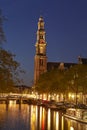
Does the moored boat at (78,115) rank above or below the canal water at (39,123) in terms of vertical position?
above

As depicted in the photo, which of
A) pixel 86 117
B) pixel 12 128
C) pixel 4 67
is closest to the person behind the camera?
pixel 4 67

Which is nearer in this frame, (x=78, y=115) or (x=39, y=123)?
(x=39, y=123)

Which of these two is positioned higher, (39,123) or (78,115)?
(78,115)

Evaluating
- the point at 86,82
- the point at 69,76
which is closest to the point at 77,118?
the point at 86,82

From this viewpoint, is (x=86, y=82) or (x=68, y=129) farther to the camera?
(x=86, y=82)

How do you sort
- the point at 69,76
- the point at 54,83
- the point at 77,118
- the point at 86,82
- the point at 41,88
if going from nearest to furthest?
the point at 77,118, the point at 86,82, the point at 69,76, the point at 54,83, the point at 41,88

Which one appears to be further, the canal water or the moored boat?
the moored boat

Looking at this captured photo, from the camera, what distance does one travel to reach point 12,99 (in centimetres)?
18725

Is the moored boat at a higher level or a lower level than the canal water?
higher

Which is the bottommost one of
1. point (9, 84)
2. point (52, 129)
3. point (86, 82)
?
point (52, 129)

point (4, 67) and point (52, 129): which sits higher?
point (4, 67)

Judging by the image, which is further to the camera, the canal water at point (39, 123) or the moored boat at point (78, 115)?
the moored boat at point (78, 115)

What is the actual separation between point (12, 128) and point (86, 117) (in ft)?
40.8

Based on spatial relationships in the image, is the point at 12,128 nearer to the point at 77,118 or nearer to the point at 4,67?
the point at 77,118
